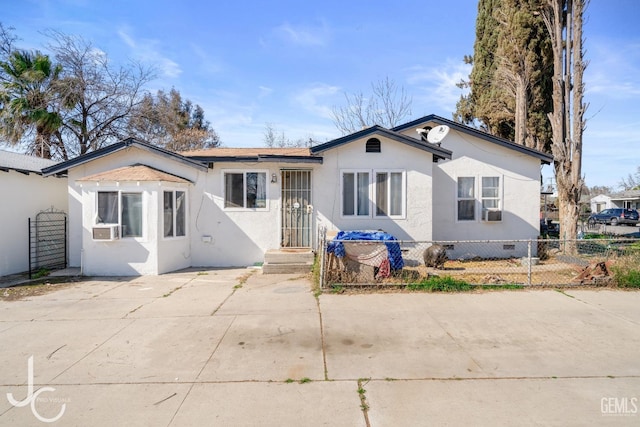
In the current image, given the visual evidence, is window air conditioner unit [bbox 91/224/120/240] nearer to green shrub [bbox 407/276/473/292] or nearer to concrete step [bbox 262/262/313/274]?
concrete step [bbox 262/262/313/274]

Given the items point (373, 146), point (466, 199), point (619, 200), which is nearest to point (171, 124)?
point (373, 146)

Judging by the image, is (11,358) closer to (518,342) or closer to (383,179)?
(518,342)

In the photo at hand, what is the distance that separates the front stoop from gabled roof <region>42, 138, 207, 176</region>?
10.9 feet

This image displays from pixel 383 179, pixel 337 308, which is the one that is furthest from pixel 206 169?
pixel 337 308

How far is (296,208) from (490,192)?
266 inches

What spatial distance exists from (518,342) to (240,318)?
4.24m

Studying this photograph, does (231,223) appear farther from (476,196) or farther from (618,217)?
(618,217)

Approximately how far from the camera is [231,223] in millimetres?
10594

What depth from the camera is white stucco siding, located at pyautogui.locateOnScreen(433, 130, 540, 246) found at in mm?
11852

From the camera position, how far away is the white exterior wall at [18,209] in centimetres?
966

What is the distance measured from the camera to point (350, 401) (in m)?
3.43

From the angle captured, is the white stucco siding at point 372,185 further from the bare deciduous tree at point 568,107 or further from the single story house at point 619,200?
the single story house at point 619,200

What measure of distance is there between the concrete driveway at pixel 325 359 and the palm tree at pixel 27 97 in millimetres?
11076

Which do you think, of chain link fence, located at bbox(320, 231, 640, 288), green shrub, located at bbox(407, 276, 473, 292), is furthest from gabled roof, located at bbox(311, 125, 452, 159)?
green shrub, located at bbox(407, 276, 473, 292)
